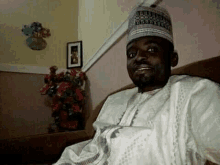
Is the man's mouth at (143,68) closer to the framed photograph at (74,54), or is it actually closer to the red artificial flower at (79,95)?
the red artificial flower at (79,95)

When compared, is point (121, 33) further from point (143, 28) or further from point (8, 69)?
point (8, 69)

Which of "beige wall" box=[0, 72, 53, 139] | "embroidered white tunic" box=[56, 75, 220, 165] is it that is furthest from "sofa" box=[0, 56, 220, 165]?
"beige wall" box=[0, 72, 53, 139]

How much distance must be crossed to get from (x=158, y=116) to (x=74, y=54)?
2.09m

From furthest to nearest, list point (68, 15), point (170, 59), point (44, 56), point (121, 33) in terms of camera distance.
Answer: point (68, 15), point (44, 56), point (121, 33), point (170, 59)

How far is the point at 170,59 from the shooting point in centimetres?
57

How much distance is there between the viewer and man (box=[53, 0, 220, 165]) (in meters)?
0.34

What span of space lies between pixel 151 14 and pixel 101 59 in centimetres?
92

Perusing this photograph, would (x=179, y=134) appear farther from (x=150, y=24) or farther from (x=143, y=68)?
(x=150, y=24)

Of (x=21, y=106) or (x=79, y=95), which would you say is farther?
(x=21, y=106)

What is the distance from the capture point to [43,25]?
2.34 metres

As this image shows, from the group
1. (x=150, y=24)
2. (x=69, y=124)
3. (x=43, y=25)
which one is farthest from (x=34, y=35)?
(x=150, y=24)

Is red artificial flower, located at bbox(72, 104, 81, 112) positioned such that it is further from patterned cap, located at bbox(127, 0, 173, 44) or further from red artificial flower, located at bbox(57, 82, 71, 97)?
patterned cap, located at bbox(127, 0, 173, 44)

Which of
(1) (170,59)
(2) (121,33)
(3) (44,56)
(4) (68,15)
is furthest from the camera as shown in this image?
(4) (68,15)

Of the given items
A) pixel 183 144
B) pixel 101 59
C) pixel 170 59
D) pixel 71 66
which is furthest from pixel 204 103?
pixel 71 66
